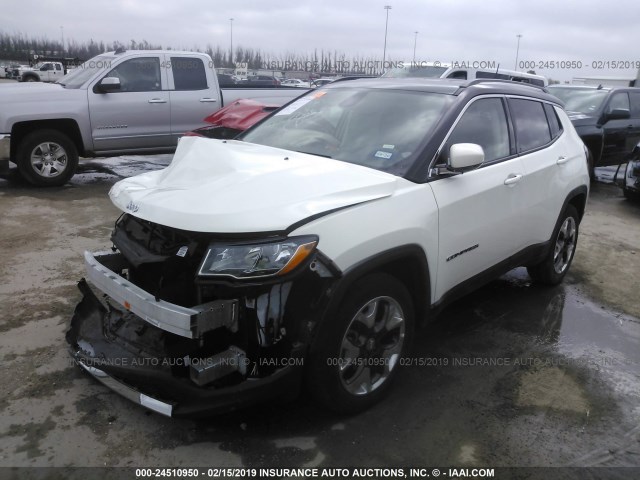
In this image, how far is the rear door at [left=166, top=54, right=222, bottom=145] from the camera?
29.2ft

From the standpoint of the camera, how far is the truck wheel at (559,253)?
15.6ft

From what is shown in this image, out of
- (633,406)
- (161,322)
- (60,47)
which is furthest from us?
(60,47)

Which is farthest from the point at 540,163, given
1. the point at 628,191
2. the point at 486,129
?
the point at 628,191

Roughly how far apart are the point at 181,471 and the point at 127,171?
817 cm

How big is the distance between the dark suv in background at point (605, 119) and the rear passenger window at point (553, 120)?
5.37 metres

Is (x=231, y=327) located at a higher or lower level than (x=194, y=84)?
lower

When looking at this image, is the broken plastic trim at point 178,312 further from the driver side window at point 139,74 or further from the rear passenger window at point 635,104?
the rear passenger window at point 635,104

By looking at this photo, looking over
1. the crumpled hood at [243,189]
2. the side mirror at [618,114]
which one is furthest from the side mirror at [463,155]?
the side mirror at [618,114]

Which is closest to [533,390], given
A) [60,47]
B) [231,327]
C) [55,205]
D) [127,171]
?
[231,327]

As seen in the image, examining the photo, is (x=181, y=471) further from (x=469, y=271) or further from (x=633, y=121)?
(x=633, y=121)

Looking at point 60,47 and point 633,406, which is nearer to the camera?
point 633,406

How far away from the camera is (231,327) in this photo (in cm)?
249

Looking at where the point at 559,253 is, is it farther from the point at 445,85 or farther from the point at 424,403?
the point at 424,403

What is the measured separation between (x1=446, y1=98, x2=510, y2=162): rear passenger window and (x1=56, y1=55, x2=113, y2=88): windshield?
657cm
